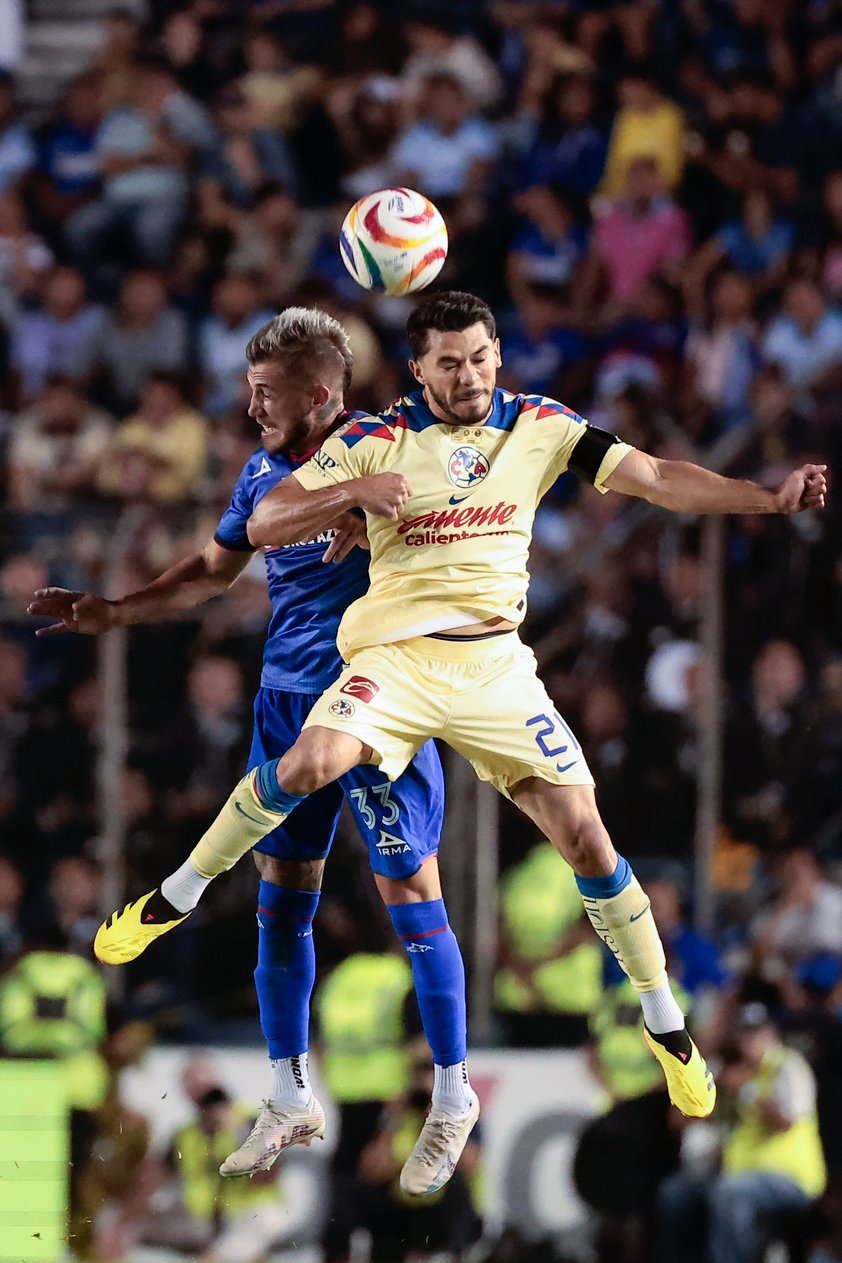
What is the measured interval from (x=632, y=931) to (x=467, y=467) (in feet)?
5.23

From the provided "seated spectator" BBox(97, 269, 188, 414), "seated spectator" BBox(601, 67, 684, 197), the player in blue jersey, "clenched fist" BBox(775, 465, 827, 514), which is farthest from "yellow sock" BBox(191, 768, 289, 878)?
"seated spectator" BBox(601, 67, 684, 197)

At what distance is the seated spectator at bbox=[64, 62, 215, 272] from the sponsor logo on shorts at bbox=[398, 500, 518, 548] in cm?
718

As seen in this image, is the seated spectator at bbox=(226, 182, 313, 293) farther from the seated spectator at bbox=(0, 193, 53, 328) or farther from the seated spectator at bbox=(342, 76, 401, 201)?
the seated spectator at bbox=(0, 193, 53, 328)

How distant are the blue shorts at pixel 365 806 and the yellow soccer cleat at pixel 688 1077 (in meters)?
1.02

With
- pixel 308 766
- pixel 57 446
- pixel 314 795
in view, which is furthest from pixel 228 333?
pixel 308 766

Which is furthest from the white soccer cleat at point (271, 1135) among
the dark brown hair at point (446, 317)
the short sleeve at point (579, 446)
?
the dark brown hair at point (446, 317)

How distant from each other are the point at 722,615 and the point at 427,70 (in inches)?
201

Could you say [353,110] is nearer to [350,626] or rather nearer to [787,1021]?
[787,1021]

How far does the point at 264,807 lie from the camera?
593 centimetres

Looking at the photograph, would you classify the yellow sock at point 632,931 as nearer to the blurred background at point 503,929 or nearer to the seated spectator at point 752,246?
the blurred background at point 503,929

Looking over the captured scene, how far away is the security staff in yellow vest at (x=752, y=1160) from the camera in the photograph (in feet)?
32.4

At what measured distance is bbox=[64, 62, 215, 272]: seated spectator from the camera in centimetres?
1279

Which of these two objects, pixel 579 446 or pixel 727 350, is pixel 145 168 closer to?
pixel 727 350

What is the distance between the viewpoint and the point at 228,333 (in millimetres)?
12164
